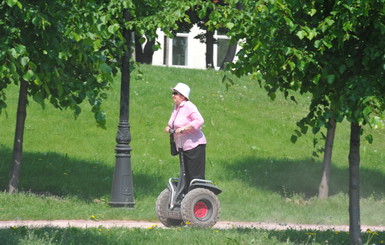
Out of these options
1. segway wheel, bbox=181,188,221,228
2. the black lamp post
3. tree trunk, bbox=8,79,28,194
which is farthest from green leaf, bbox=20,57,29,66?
tree trunk, bbox=8,79,28,194

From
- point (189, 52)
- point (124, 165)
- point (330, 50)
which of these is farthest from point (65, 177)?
point (189, 52)

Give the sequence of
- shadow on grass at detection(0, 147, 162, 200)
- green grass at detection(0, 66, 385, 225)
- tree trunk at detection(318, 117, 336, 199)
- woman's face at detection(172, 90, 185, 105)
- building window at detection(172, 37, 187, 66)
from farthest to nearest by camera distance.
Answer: building window at detection(172, 37, 187, 66) → tree trunk at detection(318, 117, 336, 199) → shadow on grass at detection(0, 147, 162, 200) → green grass at detection(0, 66, 385, 225) → woman's face at detection(172, 90, 185, 105)

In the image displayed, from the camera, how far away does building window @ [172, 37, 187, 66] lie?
47344 mm

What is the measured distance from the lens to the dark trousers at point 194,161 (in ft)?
35.2

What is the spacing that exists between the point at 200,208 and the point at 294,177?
6643mm

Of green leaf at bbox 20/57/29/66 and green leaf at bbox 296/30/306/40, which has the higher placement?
green leaf at bbox 296/30/306/40

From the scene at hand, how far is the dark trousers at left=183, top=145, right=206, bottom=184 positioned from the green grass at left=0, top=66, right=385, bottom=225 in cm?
172

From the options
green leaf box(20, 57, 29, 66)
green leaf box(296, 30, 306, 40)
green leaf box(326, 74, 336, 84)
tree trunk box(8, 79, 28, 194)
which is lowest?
tree trunk box(8, 79, 28, 194)

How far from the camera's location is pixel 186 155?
1075cm

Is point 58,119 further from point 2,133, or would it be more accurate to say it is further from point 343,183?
point 343,183

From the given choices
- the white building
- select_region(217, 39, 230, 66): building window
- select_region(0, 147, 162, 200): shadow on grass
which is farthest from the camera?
the white building

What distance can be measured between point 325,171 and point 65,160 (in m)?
5.82

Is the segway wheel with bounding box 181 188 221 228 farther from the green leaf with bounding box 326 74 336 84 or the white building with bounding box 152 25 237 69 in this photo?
the white building with bounding box 152 25 237 69

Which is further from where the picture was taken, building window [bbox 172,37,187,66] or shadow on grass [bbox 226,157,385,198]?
building window [bbox 172,37,187,66]
